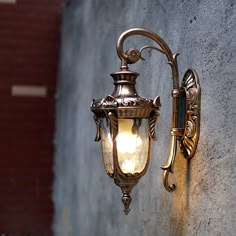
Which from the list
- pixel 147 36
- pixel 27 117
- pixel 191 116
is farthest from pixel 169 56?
pixel 27 117

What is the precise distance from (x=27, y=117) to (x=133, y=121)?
293cm

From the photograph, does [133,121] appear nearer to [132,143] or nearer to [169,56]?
[132,143]

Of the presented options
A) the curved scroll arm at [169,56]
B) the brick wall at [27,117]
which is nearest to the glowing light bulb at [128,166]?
the curved scroll arm at [169,56]

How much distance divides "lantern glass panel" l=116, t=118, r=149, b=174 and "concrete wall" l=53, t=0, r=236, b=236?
18cm

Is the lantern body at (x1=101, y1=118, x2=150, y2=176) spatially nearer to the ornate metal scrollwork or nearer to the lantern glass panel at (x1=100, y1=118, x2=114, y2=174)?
the lantern glass panel at (x1=100, y1=118, x2=114, y2=174)

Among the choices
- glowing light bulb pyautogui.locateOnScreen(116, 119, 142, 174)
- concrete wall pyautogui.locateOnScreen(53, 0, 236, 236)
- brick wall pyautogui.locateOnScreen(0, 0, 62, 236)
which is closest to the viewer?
concrete wall pyautogui.locateOnScreen(53, 0, 236, 236)

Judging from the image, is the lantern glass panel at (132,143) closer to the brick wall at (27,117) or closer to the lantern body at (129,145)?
the lantern body at (129,145)

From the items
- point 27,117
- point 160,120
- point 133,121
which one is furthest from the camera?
point 27,117

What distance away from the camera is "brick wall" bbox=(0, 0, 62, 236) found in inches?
171

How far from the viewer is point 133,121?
62.4 inches

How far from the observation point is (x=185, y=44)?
5.90 feet

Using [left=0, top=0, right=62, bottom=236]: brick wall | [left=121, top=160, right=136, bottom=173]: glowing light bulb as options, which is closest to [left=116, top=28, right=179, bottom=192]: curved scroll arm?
[left=121, top=160, right=136, bottom=173]: glowing light bulb

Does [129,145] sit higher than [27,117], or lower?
lower

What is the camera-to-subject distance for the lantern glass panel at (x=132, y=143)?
1580mm
